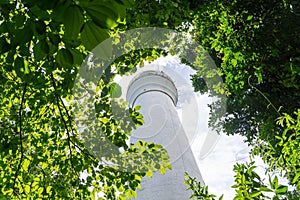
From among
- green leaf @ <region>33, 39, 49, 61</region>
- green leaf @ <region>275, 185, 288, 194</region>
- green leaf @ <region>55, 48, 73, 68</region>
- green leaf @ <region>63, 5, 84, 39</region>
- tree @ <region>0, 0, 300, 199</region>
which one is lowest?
green leaf @ <region>275, 185, 288, 194</region>

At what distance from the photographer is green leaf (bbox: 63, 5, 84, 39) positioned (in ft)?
1.72

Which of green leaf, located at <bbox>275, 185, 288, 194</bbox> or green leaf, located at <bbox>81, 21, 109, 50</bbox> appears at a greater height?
green leaf, located at <bbox>81, 21, 109, 50</bbox>

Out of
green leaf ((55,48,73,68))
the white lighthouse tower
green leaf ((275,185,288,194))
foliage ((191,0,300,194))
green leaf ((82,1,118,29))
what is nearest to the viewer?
green leaf ((82,1,118,29))

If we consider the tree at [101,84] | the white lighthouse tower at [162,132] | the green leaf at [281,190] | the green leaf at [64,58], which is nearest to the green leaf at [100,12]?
the tree at [101,84]

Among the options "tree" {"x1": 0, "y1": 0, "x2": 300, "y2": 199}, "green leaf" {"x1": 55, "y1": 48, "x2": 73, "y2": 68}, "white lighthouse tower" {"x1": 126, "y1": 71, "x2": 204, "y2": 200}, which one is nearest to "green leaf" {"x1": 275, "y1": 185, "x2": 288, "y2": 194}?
"tree" {"x1": 0, "y1": 0, "x2": 300, "y2": 199}

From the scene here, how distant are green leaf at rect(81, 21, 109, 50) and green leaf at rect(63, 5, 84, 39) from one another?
0.05 feet

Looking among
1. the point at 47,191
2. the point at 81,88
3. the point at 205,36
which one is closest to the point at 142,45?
the point at 81,88

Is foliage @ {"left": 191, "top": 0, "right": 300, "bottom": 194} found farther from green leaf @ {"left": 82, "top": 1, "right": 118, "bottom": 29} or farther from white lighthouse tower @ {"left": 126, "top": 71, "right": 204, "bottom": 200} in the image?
green leaf @ {"left": 82, "top": 1, "right": 118, "bottom": 29}

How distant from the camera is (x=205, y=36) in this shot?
448 cm

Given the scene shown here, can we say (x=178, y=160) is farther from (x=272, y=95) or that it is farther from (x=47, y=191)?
(x=47, y=191)

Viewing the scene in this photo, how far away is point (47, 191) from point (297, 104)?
3.43 metres

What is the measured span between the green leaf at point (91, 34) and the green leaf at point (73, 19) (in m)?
0.01

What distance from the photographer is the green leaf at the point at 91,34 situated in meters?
0.55

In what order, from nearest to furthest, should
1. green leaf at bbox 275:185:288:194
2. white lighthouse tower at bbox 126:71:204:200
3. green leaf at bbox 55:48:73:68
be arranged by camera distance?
green leaf at bbox 55:48:73:68 → green leaf at bbox 275:185:288:194 → white lighthouse tower at bbox 126:71:204:200
